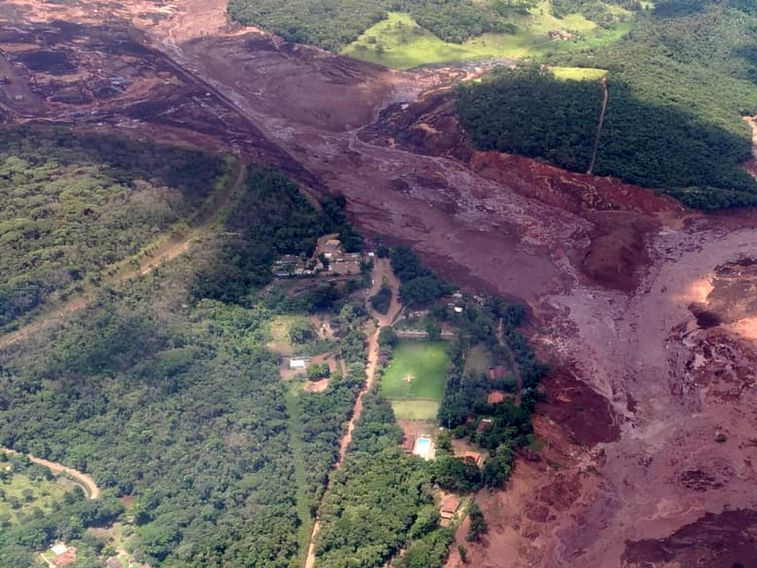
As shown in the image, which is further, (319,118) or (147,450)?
(319,118)

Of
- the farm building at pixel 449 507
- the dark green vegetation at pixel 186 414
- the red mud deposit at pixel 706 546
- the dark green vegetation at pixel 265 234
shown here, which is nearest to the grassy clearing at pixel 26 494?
the dark green vegetation at pixel 186 414

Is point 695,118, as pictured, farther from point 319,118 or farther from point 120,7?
point 120,7

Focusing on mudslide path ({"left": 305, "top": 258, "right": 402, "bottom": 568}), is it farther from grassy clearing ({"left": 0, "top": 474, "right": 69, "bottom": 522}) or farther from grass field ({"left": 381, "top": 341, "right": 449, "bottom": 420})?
grassy clearing ({"left": 0, "top": 474, "right": 69, "bottom": 522})

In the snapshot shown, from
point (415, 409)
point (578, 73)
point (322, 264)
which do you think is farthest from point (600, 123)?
point (415, 409)

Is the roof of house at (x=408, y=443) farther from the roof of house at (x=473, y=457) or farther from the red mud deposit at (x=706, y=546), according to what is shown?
the red mud deposit at (x=706, y=546)

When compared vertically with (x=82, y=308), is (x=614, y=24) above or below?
above

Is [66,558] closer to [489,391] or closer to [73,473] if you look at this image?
[73,473]

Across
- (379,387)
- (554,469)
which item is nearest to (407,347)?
(379,387)

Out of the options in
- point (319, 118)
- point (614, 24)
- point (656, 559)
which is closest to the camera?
point (656, 559)
